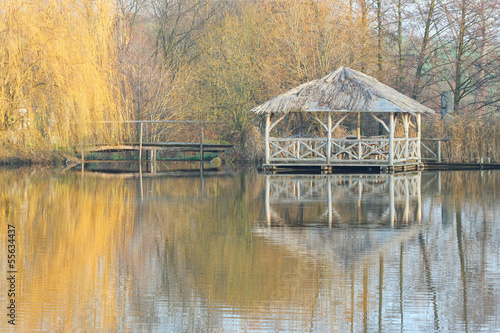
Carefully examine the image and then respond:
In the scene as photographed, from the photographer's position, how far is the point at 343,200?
1620 cm

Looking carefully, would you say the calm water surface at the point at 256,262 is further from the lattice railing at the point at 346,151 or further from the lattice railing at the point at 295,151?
the lattice railing at the point at 295,151

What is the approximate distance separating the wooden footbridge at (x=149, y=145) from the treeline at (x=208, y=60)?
502mm

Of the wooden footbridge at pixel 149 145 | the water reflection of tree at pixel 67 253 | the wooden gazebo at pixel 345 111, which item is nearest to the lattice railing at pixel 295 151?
the wooden gazebo at pixel 345 111

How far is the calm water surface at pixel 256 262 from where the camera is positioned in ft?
22.8

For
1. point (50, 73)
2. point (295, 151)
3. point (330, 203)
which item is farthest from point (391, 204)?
point (50, 73)

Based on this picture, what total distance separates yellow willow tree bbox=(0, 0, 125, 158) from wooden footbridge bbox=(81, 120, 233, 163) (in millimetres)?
1259

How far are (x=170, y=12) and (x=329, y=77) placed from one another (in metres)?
20.2

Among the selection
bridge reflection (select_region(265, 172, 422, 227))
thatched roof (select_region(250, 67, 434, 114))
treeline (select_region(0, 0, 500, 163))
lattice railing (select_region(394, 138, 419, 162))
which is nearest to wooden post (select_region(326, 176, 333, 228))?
bridge reflection (select_region(265, 172, 422, 227))

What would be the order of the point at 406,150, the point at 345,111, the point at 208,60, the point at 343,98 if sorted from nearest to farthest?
the point at 345,111 < the point at 343,98 < the point at 406,150 < the point at 208,60

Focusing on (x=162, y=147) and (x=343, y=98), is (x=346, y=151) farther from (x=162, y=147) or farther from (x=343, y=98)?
(x=162, y=147)

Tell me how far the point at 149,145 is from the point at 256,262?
77.0 ft

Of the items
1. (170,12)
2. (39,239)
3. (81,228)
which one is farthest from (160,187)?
(170,12)

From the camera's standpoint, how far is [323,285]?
8055 millimetres

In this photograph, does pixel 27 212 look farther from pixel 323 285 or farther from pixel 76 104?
pixel 76 104
